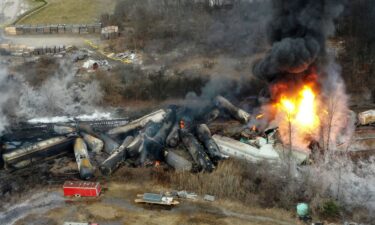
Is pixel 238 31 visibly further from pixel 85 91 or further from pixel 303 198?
pixel 303 198

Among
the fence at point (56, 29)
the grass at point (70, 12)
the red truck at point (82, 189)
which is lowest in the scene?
the red truck at point (82, 189)

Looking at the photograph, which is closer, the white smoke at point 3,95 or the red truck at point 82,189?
the red truck at point 82,189

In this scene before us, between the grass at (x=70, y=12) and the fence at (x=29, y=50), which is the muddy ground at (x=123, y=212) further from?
the grass at (x=70, y=12)

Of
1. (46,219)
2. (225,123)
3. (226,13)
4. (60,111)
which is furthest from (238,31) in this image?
(46,219)

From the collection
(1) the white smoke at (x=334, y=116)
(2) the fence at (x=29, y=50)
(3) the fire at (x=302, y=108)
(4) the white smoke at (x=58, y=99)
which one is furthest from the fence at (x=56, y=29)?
(1) the white smoke at (x=334, y=116)

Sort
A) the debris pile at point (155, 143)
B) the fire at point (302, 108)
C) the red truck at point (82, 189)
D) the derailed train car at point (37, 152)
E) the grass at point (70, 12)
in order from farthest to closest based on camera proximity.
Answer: the grass at point (70, 12) < the fire at point (302, 108) < the derailed train car at point (37, 152) < the debris pile at point (155, 143) < the red truck at point (82, 189)

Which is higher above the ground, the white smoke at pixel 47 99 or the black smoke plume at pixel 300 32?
the black smoke plume at pixel 300 32

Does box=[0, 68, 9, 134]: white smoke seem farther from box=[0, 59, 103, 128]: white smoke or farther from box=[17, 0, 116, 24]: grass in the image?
box=[17, 0, 116, 24]: grass
